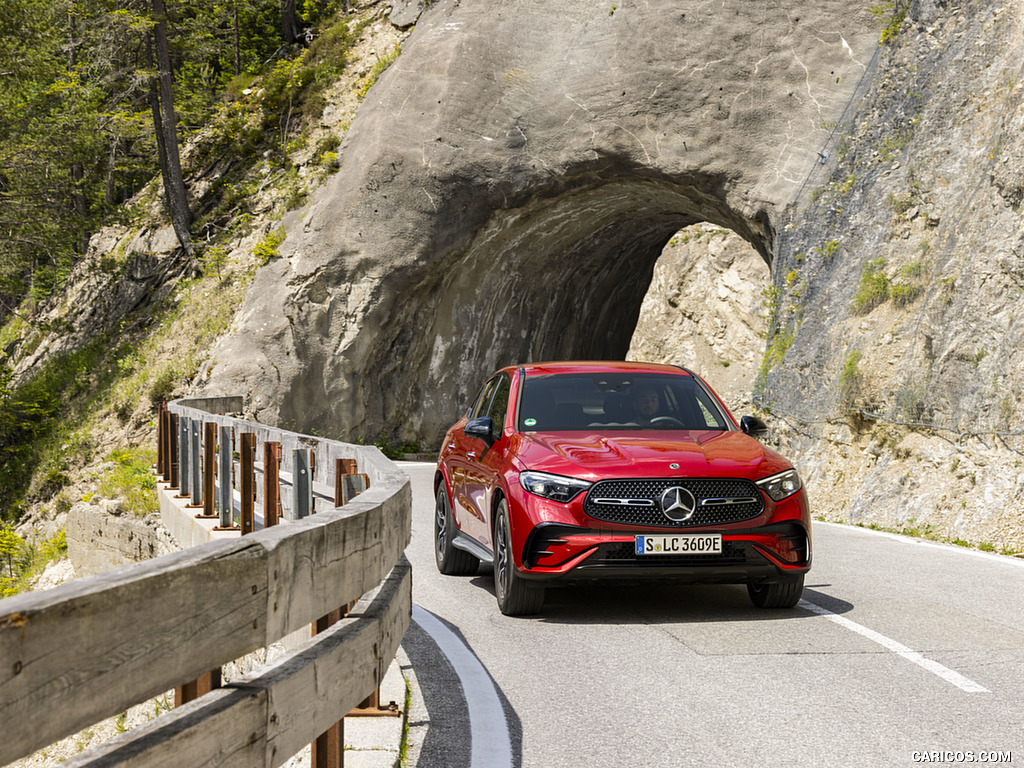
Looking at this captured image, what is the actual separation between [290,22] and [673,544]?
106ft

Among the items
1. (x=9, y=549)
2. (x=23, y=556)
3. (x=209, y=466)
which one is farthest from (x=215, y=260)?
(x=209, y=466)

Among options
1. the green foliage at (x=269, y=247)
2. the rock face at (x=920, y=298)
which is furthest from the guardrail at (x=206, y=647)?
the green foliage at (x=269, y=247)

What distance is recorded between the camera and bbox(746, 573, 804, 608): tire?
7320 millimetres

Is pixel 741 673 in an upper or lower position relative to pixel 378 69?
lower

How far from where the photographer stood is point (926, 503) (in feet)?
41.5

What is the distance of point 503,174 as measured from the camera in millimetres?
22562

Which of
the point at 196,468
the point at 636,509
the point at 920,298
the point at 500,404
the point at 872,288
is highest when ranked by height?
the point at 872,288

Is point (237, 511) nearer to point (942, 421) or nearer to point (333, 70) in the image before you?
point (942, 421)

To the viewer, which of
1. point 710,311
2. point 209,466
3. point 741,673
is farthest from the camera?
point 710,311

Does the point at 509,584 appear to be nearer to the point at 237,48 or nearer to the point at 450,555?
the point at 450,555

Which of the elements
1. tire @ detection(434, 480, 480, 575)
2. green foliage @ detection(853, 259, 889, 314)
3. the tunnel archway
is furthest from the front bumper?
the tunnel archway

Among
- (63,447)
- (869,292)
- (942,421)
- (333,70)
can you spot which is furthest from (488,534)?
(333,70)

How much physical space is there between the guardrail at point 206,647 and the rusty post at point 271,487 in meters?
3.93

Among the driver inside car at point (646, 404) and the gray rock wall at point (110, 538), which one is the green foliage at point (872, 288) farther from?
the gray rock wall at point (110, 538)
